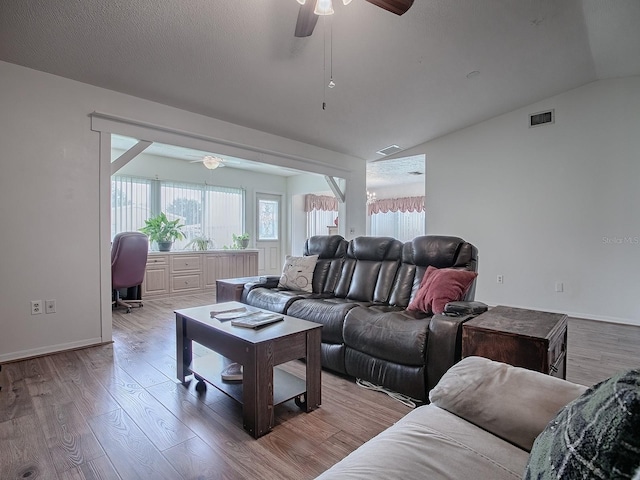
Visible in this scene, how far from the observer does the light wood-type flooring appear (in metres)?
1.50

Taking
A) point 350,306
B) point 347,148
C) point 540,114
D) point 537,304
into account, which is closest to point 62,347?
point 350,306

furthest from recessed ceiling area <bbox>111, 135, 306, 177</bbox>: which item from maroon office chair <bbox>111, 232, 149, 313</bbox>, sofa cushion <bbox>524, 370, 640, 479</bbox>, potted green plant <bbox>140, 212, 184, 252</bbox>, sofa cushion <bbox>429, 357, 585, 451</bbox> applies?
sofa cushion <bbox>524, 370, 640, 479</bbox>

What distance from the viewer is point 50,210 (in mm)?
2922

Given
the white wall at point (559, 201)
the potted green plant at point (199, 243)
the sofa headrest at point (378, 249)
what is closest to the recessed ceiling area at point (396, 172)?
the white wall at point (559, 201)

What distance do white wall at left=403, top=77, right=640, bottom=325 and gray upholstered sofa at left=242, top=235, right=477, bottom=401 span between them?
8.82 feet

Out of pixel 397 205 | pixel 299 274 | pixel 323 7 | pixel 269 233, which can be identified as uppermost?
pixel 323 7

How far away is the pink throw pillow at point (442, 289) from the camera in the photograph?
7.64 feet

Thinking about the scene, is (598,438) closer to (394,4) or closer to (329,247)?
(394,4)

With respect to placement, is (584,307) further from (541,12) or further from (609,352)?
(541,12)

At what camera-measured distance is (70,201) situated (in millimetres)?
3020

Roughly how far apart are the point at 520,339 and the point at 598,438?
1.22m

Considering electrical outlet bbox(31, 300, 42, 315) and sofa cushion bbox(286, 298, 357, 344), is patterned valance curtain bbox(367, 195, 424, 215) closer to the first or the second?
sofa cushion bbox(286, 298, 357, 344)

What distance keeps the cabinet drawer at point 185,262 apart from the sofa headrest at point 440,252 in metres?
4.19

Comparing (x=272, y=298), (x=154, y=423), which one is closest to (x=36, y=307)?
(x=154, y=423)
